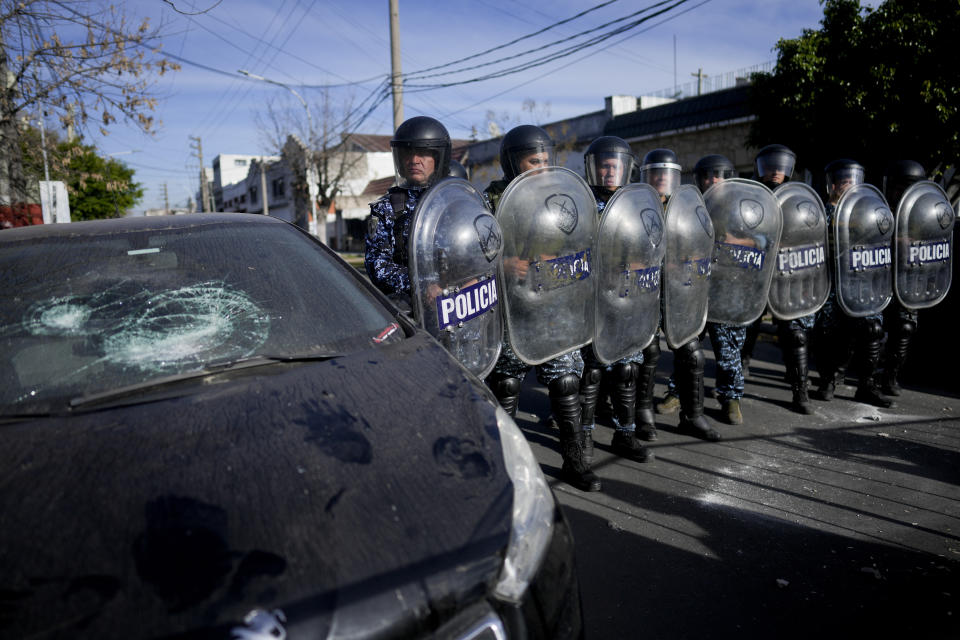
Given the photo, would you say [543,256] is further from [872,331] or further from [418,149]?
[872,331]

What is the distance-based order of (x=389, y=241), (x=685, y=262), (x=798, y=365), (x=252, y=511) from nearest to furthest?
(x=252, y=511) → (x=389, y=241) → (x=685, y=262) → (x=798, y=365)

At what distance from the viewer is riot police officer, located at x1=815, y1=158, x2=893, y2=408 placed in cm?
509

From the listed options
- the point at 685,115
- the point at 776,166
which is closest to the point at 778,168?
the point at 776,166

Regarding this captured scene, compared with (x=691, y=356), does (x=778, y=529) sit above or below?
below

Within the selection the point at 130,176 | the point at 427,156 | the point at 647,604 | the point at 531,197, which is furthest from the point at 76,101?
the point at 130,176

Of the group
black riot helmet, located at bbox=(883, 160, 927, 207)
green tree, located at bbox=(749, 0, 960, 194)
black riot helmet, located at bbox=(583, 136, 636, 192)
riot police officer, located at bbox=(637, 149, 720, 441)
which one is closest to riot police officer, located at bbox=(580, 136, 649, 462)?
black riot helmet, located at bbox=(583, 136, 636, 192)

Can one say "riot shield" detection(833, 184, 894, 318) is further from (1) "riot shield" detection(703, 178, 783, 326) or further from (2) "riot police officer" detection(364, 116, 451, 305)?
(2) "riot police officer" detection(364, 116, 451, 305)

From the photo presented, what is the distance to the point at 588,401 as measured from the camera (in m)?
3.87

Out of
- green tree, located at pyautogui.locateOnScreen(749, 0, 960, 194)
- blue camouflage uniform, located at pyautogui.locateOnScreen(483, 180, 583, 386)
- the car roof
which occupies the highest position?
green tree, located at pyautogui.locateOnScreen(749, 0, 960, 194)

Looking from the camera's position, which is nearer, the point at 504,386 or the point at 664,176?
the point at 504,386

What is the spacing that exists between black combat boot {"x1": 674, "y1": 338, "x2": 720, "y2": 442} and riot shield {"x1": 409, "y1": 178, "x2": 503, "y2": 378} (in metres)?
1.90

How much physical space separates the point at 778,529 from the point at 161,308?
291cm

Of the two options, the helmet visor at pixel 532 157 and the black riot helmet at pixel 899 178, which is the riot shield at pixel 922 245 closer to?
the black riot helmet at pixel 899 178

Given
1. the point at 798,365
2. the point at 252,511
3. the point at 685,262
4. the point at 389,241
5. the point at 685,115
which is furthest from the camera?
the point at 685,115
